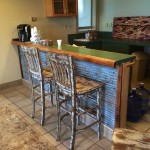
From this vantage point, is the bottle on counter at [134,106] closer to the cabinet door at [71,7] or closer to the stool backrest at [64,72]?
the stool backrest at [64,72]

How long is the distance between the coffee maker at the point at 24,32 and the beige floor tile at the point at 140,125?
7.74ft

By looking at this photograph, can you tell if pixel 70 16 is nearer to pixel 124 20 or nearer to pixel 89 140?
pixel 124 20

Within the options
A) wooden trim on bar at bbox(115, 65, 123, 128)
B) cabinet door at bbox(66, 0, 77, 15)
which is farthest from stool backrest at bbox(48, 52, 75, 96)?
cabinet door at bbox(66, 0, 77, 15)

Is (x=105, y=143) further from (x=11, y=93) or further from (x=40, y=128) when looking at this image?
(x=11, y=93)

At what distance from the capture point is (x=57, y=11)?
4004 millimetres

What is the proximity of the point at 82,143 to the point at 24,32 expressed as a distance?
235cm

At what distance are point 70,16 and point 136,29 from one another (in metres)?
1.62

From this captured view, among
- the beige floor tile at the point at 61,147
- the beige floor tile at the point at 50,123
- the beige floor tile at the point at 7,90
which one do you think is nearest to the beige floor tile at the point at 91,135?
the beige floor tile at the point at 61,147

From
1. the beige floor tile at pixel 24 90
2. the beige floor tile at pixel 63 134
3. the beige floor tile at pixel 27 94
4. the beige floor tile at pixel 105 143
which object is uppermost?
the beige floor tile at pixel 24 90

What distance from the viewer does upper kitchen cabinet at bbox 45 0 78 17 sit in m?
3.90

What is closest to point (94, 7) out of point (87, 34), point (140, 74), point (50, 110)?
point (87, 34)

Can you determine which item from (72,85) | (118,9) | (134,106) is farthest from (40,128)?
(118,9)

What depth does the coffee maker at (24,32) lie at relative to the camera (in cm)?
341

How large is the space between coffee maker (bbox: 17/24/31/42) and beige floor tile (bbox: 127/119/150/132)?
92.9 inches
